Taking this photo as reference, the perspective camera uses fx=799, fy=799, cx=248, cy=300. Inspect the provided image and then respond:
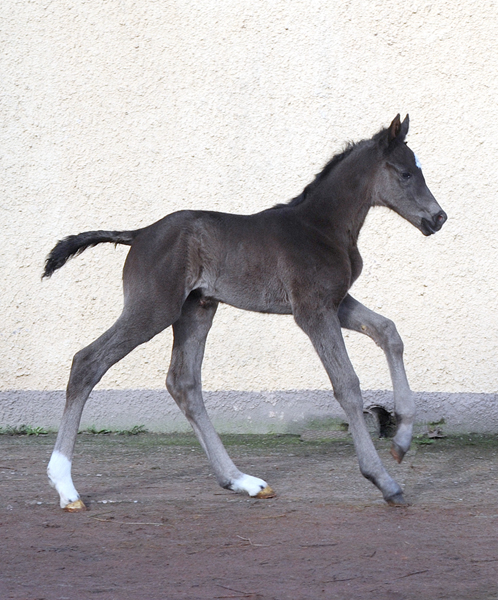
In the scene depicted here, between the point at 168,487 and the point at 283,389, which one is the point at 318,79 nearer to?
the point at 283,389

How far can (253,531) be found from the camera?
12.1 ft

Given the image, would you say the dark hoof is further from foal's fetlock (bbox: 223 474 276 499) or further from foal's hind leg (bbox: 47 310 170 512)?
foal's hind leg (bbox: 47 310 170 512)

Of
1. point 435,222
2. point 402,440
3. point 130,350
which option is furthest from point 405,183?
point 130,350

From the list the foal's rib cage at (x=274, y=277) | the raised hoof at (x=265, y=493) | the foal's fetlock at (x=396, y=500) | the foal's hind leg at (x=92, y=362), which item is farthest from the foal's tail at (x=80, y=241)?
the foal's fetlock at (x=396, y=500)

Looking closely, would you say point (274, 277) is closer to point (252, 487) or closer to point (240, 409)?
point (252, 487)

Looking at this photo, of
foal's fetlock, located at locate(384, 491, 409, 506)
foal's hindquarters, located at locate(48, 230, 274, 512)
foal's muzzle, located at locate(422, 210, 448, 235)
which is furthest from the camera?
foal's muzzle, located at locate(422, 210, 448, 235)

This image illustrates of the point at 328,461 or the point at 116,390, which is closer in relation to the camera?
the point at 328,461

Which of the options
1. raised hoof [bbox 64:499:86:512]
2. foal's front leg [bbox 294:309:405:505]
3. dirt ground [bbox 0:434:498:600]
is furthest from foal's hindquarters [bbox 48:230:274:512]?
foal's front leg [bbox 294:309:405:505]

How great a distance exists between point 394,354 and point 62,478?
1.84 meters

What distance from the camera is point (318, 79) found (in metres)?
6.17

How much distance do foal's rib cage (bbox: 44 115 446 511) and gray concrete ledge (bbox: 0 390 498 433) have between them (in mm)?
1683

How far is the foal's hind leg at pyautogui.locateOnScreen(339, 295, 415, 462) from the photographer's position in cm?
408

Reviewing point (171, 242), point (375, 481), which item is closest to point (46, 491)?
point (171, 242)

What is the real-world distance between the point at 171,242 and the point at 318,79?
8.16ft
